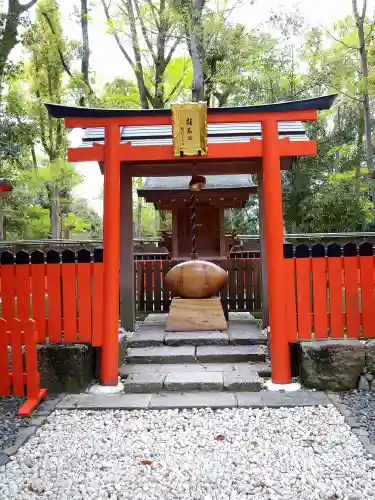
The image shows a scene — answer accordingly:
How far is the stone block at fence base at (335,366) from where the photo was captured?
15.4 feet

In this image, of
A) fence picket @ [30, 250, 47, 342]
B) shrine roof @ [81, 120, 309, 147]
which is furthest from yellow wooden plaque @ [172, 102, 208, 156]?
fence picket @ [30, 250, 47, 342]

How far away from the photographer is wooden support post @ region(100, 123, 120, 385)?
4895 millimetres

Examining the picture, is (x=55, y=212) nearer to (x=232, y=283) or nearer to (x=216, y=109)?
(x=232, y=283)

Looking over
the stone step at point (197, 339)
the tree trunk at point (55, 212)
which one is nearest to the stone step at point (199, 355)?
the stone step at point (197, 339)

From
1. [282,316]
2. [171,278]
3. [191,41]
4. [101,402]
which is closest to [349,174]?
[191,41]

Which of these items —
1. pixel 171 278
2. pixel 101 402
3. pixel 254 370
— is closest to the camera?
pixel 101 402

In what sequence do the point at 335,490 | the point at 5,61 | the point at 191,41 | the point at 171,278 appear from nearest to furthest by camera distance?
1. the point at 335,490
2. the point at 171,278
3. the point at 5,61
4. the point at 191,41

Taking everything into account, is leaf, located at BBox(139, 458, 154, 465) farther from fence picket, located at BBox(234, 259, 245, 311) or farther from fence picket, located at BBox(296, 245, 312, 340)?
fence picket, located at BBox(234, 259, 245, 311)

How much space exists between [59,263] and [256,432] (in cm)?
280

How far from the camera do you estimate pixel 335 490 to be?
270cm

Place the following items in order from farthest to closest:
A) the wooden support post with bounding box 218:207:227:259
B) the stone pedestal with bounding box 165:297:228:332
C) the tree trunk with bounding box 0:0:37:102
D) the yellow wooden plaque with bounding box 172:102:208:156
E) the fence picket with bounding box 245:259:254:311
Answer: the tree trunk with bounding box 0:0:37:102 → the wooden support post with bounding box 218:207:227:259 → the fence picket with bounding box 245:259:254:311 → the stone pedestal with bounding box 165:297:228:332 → the yellow wooden plaque with bounding box 172:102:208:156

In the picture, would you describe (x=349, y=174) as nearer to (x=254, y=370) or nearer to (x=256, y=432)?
(x=254, y=370)

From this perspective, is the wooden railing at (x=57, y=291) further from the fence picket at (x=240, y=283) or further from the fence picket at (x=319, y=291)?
the fence picket at (x=240, y=283)

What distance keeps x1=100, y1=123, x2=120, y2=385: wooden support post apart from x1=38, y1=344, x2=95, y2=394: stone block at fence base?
0.89ft
